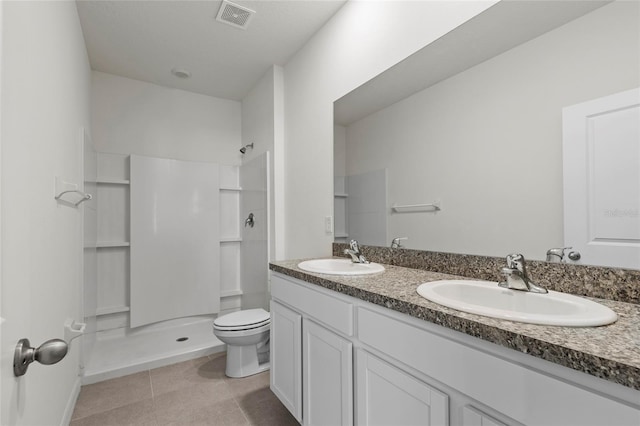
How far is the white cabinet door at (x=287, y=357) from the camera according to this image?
150 centimetres

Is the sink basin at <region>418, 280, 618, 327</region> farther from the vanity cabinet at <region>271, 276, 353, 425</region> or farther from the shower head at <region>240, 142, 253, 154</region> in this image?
the shower head at <region>240, 142, 253, 154</region>

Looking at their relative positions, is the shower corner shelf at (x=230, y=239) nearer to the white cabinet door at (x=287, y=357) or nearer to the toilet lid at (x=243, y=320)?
the toilet lid at (x=243, y=320)

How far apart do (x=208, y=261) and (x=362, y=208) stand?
205 centimetres

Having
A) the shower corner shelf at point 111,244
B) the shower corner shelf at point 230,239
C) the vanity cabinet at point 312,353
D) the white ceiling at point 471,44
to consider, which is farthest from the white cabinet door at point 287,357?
the shower corner shelf at point 111,244

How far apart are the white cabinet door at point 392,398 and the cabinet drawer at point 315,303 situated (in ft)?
0.44

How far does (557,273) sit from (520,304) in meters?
0.17

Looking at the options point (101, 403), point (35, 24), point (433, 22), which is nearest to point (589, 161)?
point (433, 22)

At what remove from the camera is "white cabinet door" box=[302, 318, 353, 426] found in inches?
46.6

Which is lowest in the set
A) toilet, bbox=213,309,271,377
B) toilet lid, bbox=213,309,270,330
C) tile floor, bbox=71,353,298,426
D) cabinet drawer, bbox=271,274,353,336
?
tile floor, bbox=71,353,298,426

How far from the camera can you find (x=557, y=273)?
104 centimetres

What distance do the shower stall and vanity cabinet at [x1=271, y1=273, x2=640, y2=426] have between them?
1.37m

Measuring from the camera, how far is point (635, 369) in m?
0.50

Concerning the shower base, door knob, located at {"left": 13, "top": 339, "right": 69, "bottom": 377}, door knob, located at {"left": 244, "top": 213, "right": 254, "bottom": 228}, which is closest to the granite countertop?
door knob, located at {"left": 13, "top": 339, "right": 69, "bottom": 377}

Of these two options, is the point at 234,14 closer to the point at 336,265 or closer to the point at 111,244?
the point at 336,265
